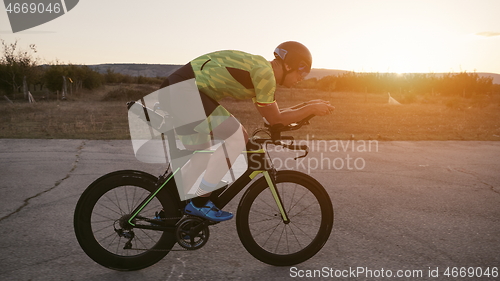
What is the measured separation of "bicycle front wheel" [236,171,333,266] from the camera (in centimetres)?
345

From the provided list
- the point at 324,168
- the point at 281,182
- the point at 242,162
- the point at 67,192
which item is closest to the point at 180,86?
the point at 242,162

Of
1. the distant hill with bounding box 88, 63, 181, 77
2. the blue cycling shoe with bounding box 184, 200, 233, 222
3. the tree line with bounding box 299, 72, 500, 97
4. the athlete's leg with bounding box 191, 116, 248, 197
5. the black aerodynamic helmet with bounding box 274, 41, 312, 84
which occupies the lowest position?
the tree line with bounding box 299, 72, 500, 97

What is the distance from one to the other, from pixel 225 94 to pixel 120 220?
1349 millimetres

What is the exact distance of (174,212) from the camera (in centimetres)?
337

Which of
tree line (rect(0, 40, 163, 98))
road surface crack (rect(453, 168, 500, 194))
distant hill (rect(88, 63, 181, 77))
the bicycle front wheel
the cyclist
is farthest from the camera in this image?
distant hill (rect(88, 63, 181, 77))

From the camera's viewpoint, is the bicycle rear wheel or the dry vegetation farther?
the dry vegetation

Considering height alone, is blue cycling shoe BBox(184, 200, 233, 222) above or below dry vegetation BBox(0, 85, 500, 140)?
above

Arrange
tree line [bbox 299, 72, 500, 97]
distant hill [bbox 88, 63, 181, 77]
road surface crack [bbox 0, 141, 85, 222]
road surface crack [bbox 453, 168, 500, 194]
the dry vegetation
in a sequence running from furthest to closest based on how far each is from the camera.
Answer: distant hill [bbox 88, 63, 181, 77]
tree line [bbox 299, 72, 500, 97]
the dry vegetation
road surface crack [bbox 453, 168, 500, 194]
road surface crack [bbox 0, 141, 85, 222]

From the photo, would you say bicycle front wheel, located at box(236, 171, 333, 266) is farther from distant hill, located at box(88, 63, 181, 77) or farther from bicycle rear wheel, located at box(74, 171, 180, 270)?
distant hill, located at box(88, 63, 181, 77)

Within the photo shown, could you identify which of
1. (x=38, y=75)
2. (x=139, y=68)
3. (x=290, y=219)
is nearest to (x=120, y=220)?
(x=290, y=219)

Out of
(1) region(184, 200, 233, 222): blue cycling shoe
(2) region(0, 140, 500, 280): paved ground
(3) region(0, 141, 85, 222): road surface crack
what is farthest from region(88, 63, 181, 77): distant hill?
(1) region(184, 200, 233, 222): blue cycling shoe

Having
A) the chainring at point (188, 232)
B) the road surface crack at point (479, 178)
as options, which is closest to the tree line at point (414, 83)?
the road surface crack at point (479, 178)

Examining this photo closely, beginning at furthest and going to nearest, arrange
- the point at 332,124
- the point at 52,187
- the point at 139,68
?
the point at 139,68
the point at 332,124
the point at 52,187

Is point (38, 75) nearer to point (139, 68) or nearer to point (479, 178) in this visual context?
point (479, 178)
